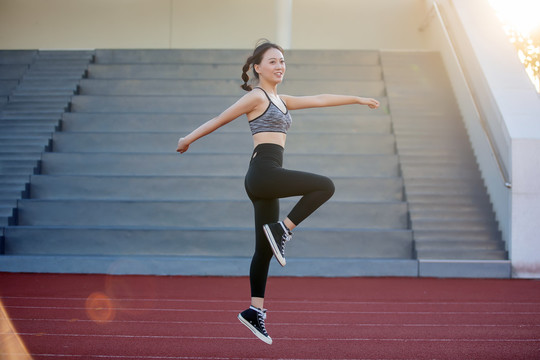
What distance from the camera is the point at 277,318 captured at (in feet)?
13.3

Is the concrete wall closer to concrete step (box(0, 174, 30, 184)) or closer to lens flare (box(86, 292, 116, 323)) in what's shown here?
concrete step (box(0, 174, 30, 184))

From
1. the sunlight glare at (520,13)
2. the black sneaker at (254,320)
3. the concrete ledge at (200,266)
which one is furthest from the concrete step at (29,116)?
the sunlight glare at (520,13)

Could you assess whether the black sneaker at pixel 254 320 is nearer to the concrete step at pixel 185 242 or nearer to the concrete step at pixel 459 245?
the concrete step at pixel 185 242

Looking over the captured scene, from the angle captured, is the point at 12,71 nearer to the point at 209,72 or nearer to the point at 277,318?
the point at 209,72

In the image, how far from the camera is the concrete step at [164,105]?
8453mm

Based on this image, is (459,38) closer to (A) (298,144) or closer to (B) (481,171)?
(B) (481,171)

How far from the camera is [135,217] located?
673cm

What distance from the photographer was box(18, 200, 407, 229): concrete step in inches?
263

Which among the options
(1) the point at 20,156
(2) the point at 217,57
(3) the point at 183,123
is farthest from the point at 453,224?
(1) the point at 20,156

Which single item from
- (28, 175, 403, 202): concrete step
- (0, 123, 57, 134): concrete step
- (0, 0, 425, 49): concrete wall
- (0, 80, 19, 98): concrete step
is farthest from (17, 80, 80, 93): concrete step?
(0, 0, 425, 49): concrete wall

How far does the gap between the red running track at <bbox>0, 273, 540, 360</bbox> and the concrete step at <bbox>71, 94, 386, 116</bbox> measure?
314cm

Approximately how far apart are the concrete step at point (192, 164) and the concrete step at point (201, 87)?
5.34 feet

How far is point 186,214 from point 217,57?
12.7 feet

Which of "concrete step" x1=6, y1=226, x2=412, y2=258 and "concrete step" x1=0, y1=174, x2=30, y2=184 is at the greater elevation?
"concrete step" x1=0, y1=174, x2=30, y2=184
